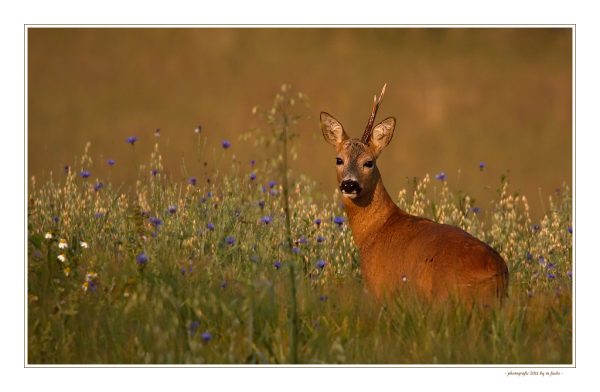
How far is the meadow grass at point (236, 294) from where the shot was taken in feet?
19.6

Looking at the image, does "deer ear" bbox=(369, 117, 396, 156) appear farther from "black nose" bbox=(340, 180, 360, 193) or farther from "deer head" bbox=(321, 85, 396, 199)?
"black nose" bbox=(340, 180, 360, 193)

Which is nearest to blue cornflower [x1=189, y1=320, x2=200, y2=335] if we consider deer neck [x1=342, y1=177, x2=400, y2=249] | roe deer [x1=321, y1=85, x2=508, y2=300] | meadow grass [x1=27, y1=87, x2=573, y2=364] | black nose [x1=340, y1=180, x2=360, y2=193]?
meadow grass [x1=27, y1=87, x2=573, y2=364]

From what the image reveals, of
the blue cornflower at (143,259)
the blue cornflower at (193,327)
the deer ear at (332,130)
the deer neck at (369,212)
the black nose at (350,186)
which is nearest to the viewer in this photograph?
the blue cornflower at (193,327)

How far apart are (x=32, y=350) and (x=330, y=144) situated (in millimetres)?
3585

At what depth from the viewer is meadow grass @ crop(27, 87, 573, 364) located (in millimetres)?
5980

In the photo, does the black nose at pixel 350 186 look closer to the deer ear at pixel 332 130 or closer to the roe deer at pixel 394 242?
the roe deer at pixel 394 242

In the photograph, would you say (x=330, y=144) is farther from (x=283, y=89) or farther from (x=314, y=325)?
(x=283, y=89)

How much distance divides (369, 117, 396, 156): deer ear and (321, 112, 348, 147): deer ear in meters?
0.28

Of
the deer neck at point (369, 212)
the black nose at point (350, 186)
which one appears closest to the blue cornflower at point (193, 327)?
the black nose at point (350, 186)

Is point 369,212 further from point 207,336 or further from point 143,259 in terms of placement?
point 207,336

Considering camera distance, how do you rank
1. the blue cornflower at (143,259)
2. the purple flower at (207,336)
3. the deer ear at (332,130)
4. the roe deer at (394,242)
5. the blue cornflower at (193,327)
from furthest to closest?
the deer ear at (332,130) → the roe deer at (394,242) → the blue cornflower at (143,259) → the blue cornflower at (193,327) → the purple flower at (207,336)

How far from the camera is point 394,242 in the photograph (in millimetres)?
7871

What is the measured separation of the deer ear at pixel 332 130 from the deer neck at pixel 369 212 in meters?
0.54

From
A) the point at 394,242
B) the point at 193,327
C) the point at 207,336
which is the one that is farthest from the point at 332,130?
the point at 207,336
